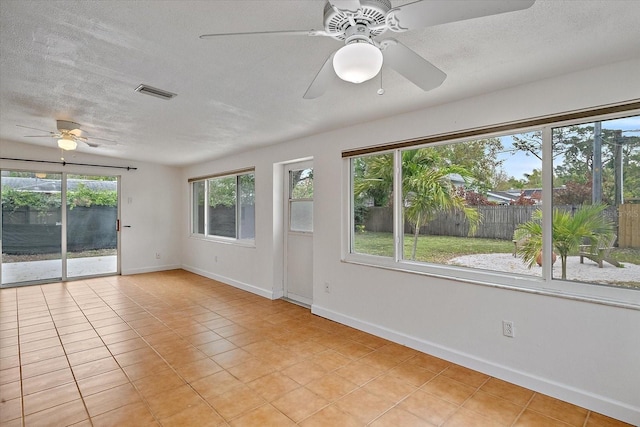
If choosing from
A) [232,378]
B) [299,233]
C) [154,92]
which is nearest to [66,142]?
[154,92]

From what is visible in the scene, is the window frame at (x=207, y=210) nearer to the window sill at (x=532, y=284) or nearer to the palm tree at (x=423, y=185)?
the palm tree at (x=423, y=185)

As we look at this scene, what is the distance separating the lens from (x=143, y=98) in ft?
9.57

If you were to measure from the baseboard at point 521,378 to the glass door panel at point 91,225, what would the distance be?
529 centimetres

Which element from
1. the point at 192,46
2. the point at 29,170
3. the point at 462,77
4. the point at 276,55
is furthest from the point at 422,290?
the point at 29,170

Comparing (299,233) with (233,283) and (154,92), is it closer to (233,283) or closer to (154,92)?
(233,283)

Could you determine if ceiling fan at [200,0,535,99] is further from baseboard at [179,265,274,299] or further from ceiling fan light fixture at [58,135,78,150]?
baseboard at [179,265,274,299]

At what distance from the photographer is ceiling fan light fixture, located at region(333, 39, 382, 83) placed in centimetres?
121

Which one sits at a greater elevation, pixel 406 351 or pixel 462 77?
pixel 462 77

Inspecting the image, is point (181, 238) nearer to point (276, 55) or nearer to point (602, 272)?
point (276, 55)

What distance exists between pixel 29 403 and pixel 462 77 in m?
3.71

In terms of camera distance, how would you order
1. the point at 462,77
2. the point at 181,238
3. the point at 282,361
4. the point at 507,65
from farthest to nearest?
the point at 181,238, the point at 282,361, the point at 462,77, the point at 507,65

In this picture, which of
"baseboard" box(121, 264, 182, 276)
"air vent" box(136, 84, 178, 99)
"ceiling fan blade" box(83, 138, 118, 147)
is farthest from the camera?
"baseboard" box(121, 264, 182, 276)

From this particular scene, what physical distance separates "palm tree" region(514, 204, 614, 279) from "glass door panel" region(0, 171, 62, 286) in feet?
22.8

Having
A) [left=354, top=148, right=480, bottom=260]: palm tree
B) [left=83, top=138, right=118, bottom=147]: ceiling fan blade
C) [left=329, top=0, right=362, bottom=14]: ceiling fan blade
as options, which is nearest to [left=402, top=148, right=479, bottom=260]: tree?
[left=354, top=148, right=480, bottom=260]: palm tree
